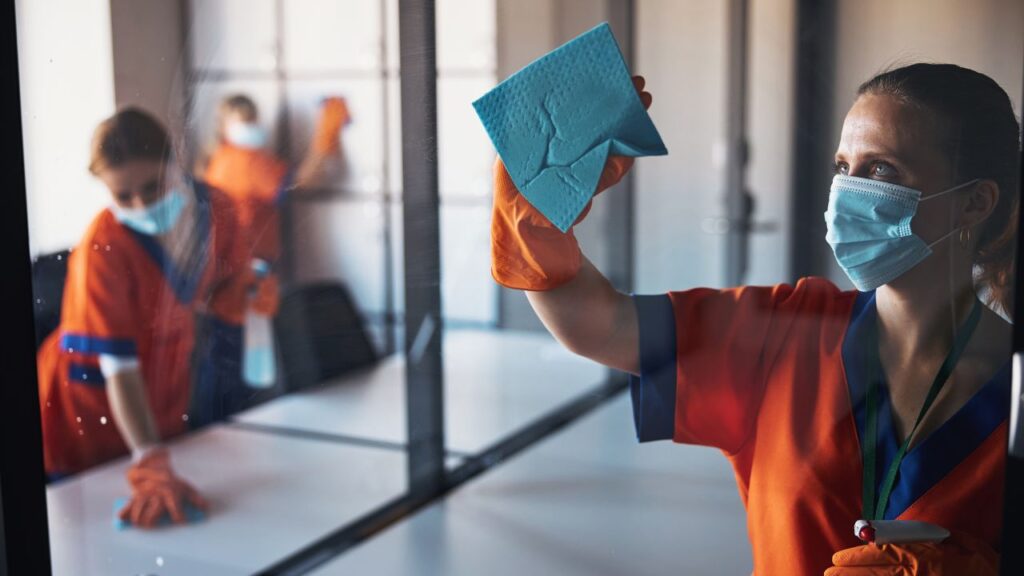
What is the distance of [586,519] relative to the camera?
1229 millimetres

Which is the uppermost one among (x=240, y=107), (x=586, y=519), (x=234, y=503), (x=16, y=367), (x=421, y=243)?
(x=240, y=107)

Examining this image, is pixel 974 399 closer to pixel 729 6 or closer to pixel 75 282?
pixel 729 6

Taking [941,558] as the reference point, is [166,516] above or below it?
below

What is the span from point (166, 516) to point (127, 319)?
0.34m

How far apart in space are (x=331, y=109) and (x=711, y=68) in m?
0.70

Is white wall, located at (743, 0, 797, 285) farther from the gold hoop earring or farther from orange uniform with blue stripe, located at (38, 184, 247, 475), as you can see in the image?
orange uniform with blue stripe, located at (38, 184, 247, 475)

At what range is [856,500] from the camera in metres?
0.85

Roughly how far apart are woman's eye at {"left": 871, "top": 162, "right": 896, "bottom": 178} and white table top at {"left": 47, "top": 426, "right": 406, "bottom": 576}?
1.10 m

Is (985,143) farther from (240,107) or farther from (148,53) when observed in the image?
(240,107)

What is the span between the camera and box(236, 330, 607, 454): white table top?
1908 mm

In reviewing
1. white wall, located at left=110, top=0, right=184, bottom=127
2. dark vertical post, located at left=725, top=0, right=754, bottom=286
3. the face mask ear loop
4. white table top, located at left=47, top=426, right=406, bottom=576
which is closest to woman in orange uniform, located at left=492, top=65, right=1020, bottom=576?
the face mask ear loop

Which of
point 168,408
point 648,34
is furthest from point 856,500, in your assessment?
point 168,408

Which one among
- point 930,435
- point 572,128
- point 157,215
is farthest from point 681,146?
point 157,215

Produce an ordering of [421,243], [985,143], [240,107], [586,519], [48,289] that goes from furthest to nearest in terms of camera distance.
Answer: [240,107] → [421,243] → [48,289] → [586,519] → [985,143]
